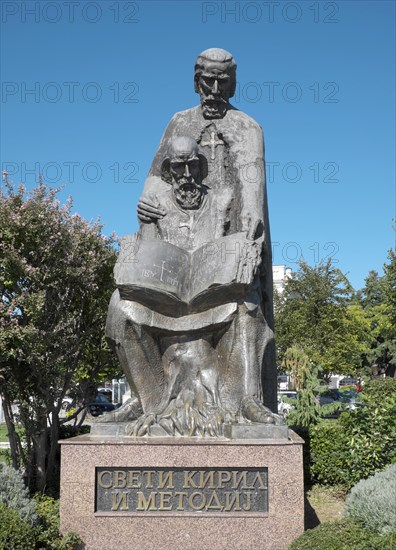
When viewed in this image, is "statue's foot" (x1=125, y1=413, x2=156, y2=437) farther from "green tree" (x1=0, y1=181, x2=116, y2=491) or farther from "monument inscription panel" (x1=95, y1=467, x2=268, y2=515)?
"green tree" (x1=0, y1=181, x2=116, y2=491)

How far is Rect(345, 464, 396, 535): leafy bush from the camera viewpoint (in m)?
4.39

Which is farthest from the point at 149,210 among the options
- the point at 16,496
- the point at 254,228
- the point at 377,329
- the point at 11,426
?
the point at 377,329

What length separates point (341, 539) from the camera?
430cm

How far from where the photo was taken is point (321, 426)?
8547mm

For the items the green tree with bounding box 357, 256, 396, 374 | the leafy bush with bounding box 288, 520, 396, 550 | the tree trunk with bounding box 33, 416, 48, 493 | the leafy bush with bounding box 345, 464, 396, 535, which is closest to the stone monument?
the leafy bush with bounding box 288, 520, 396, 550

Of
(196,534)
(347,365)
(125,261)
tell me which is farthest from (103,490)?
(347,365)

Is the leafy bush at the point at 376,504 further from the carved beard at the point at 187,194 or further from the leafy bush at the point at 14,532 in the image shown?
the carved beard at the point at 187,194

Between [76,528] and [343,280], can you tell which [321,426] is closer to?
[76,528]

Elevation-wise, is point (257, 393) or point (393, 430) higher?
point (257, 393)

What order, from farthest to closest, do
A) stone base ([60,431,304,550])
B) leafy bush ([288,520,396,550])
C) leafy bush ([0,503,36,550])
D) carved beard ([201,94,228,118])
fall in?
1. carved beard ([201,94,228,118])
2. stone base ([60,431,304,550])
3. leafy bush ([0,503,36,550])
4. leafy bush ([288,520,396,550])

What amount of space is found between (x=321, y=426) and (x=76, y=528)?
460 centimetres

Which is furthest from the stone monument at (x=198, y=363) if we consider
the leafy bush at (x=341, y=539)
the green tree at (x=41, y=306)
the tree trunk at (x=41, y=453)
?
the tree trunk at (x=41, y=453)

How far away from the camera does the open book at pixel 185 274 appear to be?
5.20 metres

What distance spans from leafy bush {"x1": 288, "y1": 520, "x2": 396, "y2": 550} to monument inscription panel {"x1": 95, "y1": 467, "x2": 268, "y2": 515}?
426 mm
